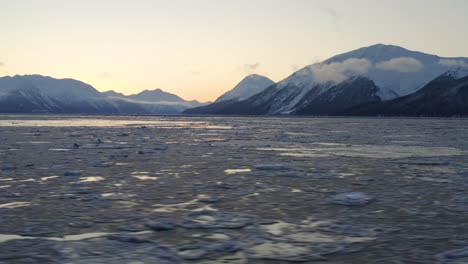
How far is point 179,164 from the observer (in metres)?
18.1

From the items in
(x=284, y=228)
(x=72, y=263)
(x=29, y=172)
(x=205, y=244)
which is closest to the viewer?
(x=72, y=263)

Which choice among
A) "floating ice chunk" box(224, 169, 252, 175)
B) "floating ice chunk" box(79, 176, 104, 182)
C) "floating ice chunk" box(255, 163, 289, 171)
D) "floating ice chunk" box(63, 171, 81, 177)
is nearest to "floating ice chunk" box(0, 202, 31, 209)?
"floating ice chunk" box(79, 176, 104, 182)

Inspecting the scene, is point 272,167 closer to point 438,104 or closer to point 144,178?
point 144,178

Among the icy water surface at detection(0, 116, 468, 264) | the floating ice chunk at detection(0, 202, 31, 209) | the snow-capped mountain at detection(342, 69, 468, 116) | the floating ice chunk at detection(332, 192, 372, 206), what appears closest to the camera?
the icy water surface at detection(0, 116, 468, 264)

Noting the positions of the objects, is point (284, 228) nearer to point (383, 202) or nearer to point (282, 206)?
A: point (282, 206)

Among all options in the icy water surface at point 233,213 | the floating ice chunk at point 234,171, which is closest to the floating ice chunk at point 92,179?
the icy water surface at point 233,213

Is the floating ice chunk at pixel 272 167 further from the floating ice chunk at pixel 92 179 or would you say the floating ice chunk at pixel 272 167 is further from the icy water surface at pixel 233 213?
the floating ice chunk at pixel 92 179

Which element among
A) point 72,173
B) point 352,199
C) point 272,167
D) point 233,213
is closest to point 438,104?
point 272,167

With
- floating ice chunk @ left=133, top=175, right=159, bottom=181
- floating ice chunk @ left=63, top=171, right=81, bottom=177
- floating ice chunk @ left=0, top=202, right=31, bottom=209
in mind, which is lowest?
floating ice chunk @ left=133, top=175, right=159, bottom=181

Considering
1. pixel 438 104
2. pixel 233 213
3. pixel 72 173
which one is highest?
pixel 438 104

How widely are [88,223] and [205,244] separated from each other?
2531mm

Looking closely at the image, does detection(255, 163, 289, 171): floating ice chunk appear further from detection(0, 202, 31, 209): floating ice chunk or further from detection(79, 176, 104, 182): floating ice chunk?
detection(0, 202, 31, 209): floating ice chunk

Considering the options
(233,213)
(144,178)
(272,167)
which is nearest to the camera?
(233,213)

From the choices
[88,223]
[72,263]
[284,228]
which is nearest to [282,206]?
[284,228]
